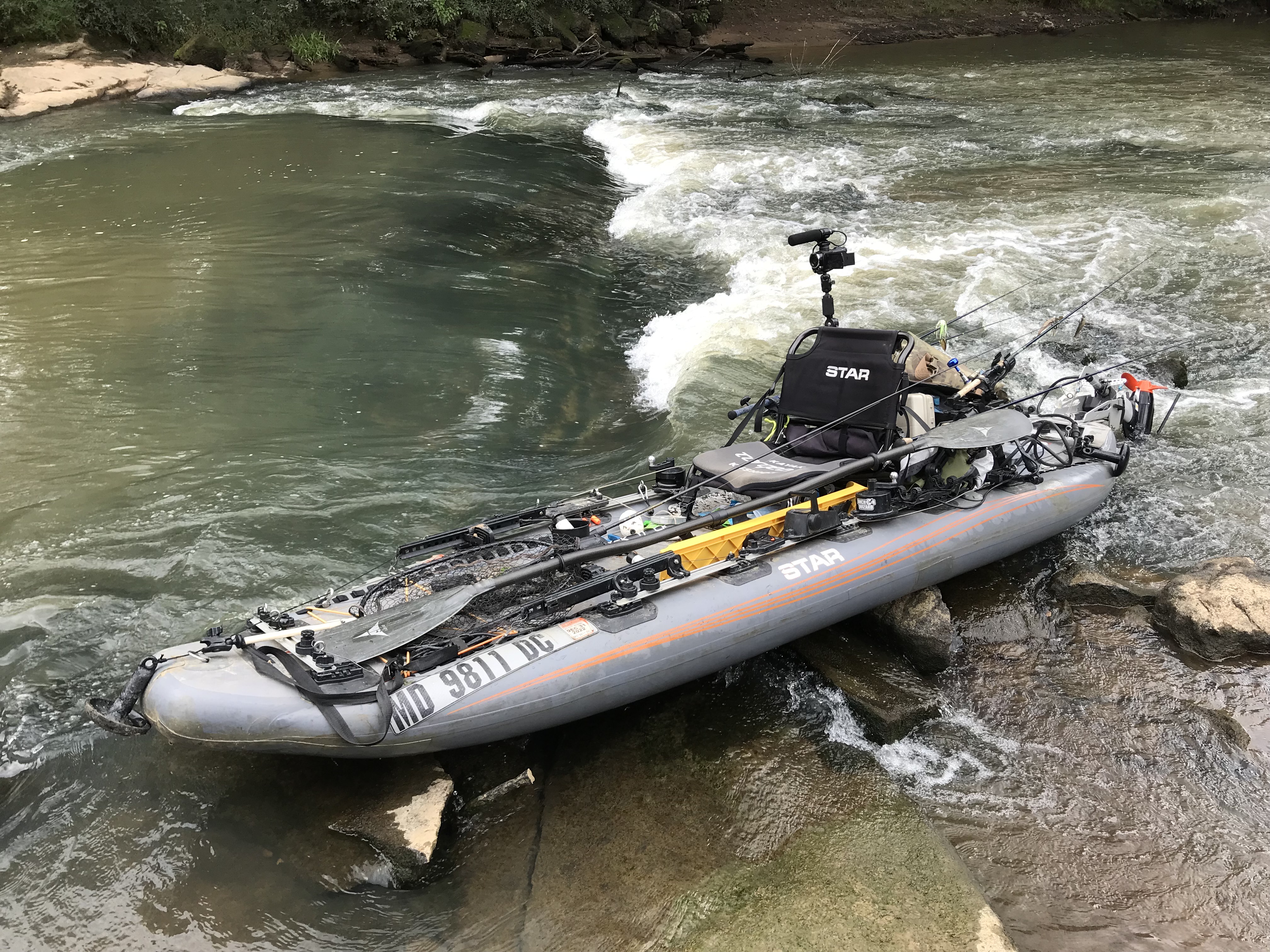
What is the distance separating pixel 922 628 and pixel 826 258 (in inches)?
100

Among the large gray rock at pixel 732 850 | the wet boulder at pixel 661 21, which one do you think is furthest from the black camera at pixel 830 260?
the wet boulder at pixel 661 21

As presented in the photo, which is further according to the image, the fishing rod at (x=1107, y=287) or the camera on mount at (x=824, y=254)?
the fishing rod at (x=1107, y=287)

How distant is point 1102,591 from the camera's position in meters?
5.87

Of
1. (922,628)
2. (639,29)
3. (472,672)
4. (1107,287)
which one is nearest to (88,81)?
(639,29)

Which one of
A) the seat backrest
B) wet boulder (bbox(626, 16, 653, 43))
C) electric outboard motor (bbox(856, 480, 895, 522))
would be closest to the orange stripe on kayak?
electric outboard motor (bbox(856, 480, 895, 522))

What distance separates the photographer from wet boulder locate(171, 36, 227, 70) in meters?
21.6

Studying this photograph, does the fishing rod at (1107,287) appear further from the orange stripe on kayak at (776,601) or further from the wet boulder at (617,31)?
the wet boulder at (617,31)

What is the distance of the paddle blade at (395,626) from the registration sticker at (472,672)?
0.22 m

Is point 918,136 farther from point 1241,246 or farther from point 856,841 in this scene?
point 856,841

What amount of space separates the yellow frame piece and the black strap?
70.2 inches

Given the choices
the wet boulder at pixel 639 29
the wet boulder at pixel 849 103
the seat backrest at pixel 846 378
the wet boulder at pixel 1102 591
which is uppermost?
the wet boulder at pixel 639 29

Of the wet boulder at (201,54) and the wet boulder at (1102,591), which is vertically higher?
the wet boulder at (201,54)

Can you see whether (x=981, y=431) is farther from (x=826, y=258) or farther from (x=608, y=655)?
(x=608, y=655)

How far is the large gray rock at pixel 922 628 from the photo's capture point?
5.25m
